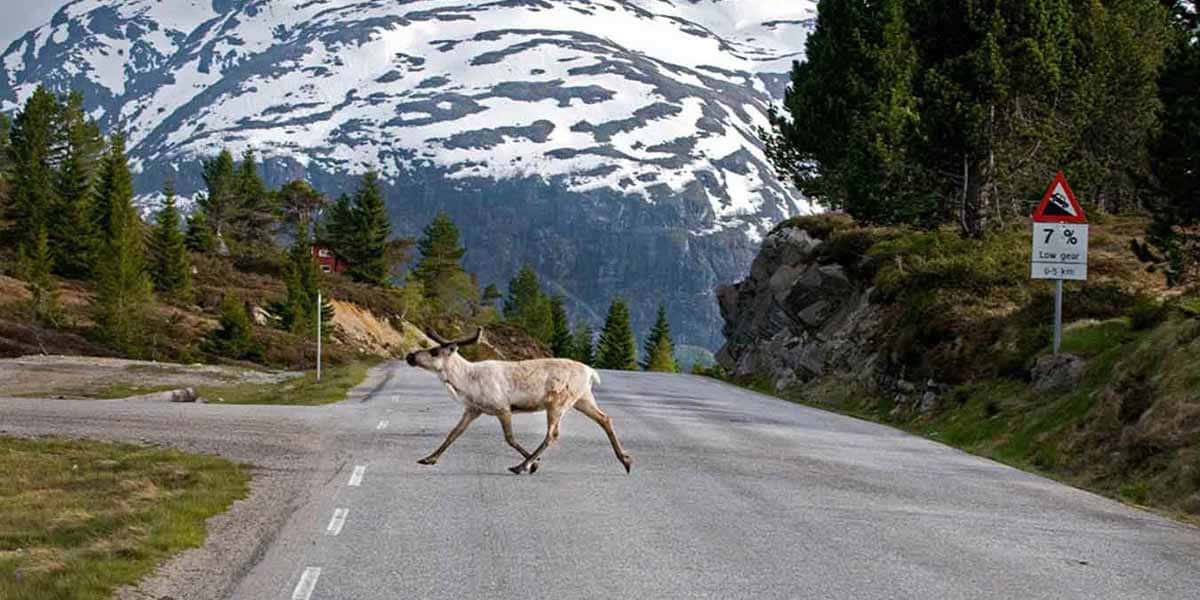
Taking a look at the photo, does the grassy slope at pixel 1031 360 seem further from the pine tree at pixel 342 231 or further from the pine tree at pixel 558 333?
the pine tree at pixel 558 333

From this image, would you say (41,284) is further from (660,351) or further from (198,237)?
(660,351)

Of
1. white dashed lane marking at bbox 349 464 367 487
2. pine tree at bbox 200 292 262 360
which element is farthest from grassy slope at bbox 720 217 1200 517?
pine tree at bbox 200 292 262 360

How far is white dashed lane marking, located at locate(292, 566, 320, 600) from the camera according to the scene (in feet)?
28.1

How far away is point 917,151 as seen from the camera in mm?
35375

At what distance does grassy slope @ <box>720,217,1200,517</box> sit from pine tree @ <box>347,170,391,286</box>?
72773 mm

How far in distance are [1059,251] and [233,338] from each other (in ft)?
169

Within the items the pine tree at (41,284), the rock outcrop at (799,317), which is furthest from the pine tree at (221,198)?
the rock outcrop at (799,317)

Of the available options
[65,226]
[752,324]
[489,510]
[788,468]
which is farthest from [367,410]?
[65,226]

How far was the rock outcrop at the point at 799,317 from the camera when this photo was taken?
121ft

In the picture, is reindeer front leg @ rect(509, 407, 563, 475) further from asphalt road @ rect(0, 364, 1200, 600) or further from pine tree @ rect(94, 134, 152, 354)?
pine tree @ rect(94, 134, 152, 354)

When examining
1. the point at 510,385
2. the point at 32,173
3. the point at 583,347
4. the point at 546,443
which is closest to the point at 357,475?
the point at 510,385

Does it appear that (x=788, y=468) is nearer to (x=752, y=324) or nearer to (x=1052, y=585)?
(x=1052, y=585)

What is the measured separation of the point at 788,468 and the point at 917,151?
2155 centimetres

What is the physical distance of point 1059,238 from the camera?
22.6 m
